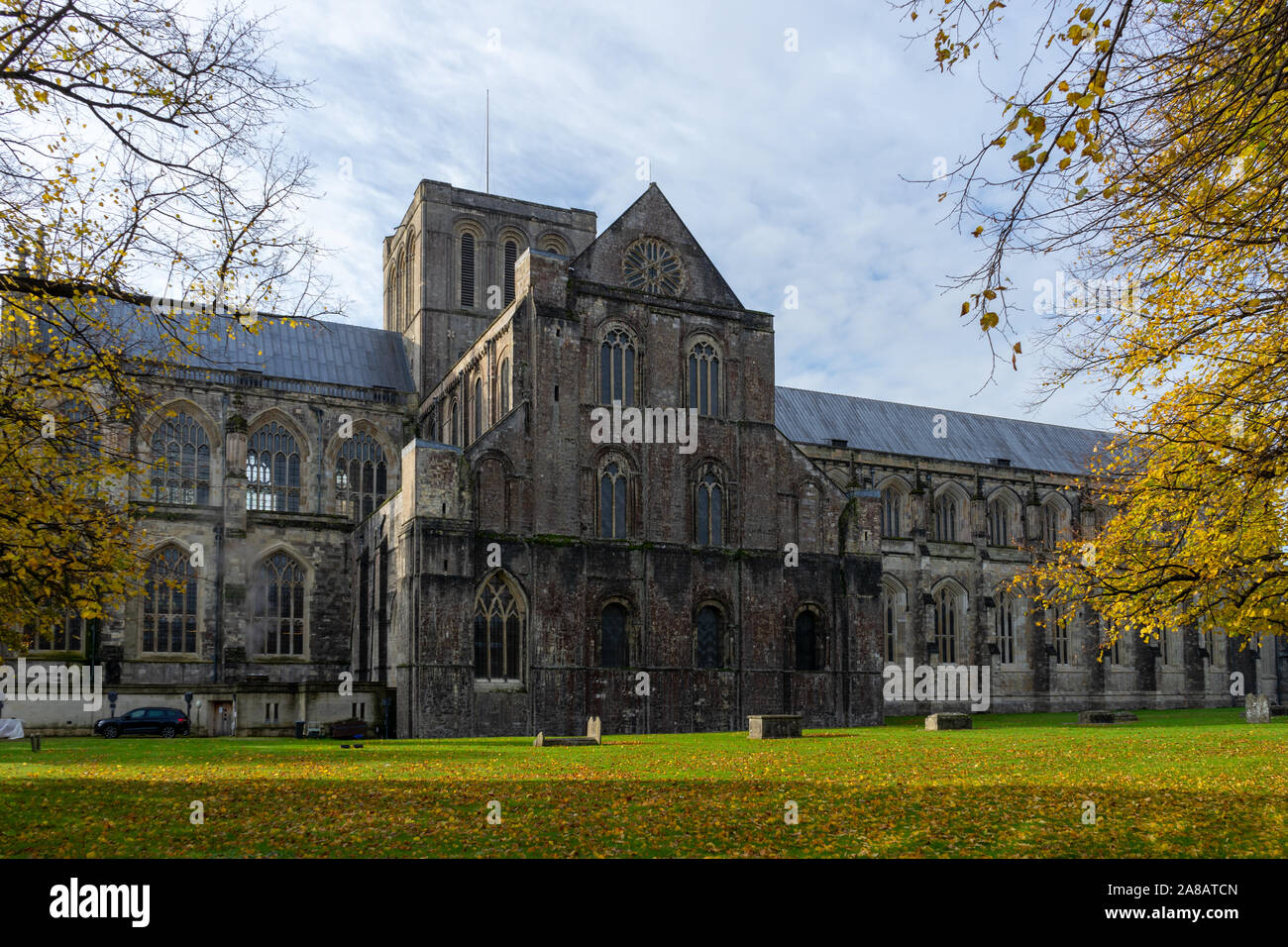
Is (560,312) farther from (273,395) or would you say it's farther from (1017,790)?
(1017,790)

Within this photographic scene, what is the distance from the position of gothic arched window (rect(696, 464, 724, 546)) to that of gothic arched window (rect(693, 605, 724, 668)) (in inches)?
103

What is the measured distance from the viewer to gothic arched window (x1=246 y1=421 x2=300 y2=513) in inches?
1807

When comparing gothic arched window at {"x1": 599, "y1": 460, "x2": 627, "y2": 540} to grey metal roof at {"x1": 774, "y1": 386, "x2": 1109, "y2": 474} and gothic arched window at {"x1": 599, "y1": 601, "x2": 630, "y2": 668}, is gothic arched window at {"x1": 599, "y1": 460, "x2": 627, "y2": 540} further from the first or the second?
grey metal roof at {"x1": 774, "y1": 386, "x2": 1109, "y2": 474}

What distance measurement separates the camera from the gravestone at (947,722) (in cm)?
3503

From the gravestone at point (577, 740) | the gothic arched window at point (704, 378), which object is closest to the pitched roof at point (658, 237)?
the gothic arched window at point (704, 378)

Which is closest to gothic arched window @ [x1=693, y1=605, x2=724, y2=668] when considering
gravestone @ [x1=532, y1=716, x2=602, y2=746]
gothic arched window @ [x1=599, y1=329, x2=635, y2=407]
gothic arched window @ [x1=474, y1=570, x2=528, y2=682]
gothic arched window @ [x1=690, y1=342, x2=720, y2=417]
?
gothic arched window @ [x1=474, y1=570, x2=528, y2=682]

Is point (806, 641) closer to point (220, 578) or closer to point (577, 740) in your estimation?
point (577, 740)

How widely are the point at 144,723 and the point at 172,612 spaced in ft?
29.8

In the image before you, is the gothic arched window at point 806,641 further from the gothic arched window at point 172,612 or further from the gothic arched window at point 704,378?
the gothic arched window at point 172,612

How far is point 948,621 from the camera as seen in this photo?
186 ft

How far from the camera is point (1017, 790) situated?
47.5 ft

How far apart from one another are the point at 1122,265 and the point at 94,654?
126 feet

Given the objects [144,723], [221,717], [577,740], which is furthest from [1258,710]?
[144,723]
